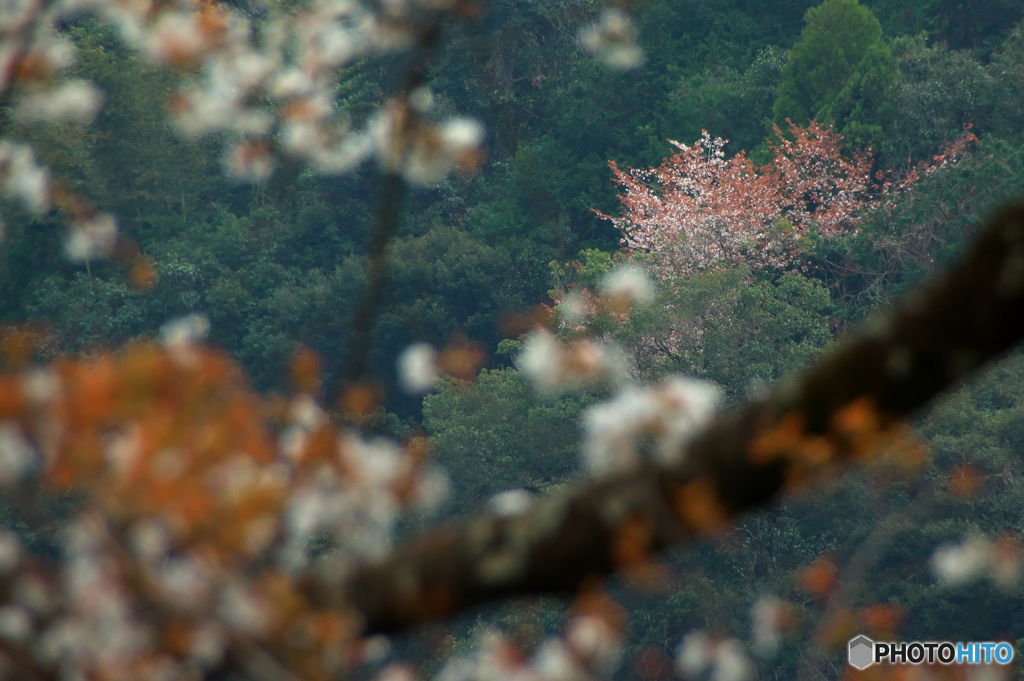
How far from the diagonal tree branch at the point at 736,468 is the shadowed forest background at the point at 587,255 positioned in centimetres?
630

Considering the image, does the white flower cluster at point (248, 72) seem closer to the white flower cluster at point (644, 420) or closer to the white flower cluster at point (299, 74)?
the white flower cluster at point (299, 74)

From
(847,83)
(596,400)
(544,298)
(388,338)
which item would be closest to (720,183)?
(847,83)

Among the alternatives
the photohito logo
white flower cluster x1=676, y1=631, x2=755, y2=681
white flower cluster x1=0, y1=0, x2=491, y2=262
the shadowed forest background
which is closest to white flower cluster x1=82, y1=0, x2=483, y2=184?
white flower cluster x1=0, y1=0, x2=491, y2=262

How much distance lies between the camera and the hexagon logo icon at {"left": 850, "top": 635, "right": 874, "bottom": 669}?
4.87m

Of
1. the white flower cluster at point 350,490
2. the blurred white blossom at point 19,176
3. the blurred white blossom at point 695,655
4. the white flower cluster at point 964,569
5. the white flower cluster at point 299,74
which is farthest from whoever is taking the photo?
the white flower cluster at point 964,569

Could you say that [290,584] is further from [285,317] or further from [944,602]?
[285,317]

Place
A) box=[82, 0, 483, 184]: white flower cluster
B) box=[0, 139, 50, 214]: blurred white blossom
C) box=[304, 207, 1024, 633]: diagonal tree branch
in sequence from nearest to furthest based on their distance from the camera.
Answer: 1. box=[304, 207, 1024, 633]: diagonal tree branch
2. box=[82, 0, 483, 184]: white flower cluster
3. box=[0, 139, 50, 214]: blurred white blossom

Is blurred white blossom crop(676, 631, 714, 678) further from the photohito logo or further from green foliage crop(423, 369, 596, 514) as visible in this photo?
green foliage crop(423, 369, 596, 514)

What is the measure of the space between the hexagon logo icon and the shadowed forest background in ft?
6.42

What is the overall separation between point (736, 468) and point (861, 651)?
4922 millimetres

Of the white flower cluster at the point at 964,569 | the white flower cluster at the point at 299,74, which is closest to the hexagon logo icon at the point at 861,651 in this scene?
the white flower cluster at the point at 964,569

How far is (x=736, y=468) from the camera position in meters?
0.85

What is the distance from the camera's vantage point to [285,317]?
1424 centimetres

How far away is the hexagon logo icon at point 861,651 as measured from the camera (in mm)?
4867
